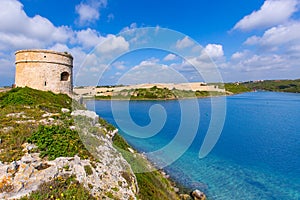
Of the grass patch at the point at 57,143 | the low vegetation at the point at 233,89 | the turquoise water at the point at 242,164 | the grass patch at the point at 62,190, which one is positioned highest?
the low vegetation at the point at 233,89

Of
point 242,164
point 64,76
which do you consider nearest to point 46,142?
point 64,76

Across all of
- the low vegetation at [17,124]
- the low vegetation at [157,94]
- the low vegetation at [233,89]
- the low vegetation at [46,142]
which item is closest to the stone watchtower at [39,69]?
the low vegetation at [17,124]

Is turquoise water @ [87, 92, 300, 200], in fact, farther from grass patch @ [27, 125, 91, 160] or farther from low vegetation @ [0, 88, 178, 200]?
grass patch @ [27, 125, 91, 160]

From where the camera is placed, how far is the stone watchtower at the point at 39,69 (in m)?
19.2

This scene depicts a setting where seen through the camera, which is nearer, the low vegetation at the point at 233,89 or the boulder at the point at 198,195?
the boulder at the point at 198,195

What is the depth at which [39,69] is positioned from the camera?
19344mm

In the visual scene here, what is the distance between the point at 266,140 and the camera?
28.5m

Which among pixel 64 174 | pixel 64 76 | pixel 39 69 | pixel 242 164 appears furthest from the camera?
pixel 64 76

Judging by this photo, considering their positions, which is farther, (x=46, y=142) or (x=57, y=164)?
(x=46, y=142)

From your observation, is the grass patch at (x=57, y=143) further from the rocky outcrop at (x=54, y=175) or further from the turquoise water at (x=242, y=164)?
the turquoise water at (x=242, y=164)

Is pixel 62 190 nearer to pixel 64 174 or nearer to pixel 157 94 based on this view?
pixel 64 174

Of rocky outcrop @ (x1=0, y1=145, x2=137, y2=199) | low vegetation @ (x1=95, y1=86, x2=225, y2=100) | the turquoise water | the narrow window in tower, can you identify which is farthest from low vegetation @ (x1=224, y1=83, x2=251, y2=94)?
rocky outcrop @ (x1=0, y1=145, x2=137, y2=199)

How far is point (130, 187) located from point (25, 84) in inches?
669

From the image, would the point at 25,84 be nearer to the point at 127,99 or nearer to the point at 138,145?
the point at 138,145
